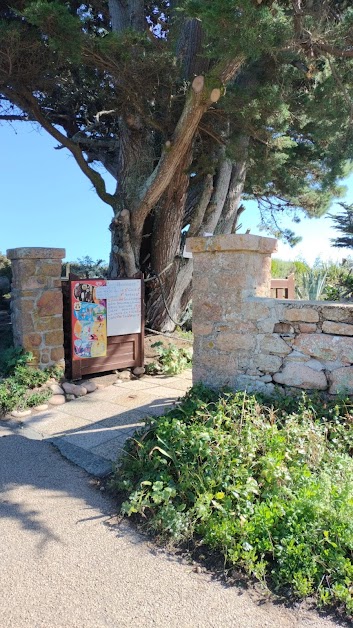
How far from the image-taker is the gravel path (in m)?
1.84

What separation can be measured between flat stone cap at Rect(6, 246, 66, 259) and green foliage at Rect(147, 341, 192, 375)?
209cm

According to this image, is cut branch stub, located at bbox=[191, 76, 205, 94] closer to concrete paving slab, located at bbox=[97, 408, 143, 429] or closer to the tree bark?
the tree bark

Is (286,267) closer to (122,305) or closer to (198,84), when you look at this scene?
(122,305)

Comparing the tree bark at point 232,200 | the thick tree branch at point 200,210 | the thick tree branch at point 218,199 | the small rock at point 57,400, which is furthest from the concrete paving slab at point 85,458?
the tree bark at point 232,200

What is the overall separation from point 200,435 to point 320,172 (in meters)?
7.43

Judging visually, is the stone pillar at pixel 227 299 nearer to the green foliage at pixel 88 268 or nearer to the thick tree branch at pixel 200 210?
the thick tree branch at pixel 200 210

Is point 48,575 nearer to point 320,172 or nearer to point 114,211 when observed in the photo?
point 114,211

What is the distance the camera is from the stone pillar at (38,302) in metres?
5.30

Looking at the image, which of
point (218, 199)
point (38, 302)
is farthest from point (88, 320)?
point (218, 199)

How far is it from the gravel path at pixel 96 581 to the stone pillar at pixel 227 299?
5.27ft

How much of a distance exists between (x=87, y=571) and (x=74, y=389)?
3.28 meters

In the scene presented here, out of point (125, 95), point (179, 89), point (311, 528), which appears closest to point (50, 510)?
point (311, 528)

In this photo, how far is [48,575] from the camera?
6.88 feet

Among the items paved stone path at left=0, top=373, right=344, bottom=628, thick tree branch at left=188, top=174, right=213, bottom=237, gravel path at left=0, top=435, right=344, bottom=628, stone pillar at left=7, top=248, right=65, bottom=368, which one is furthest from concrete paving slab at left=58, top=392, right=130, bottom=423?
thick tree branch at left=188, top=174, right=213, bottom=237
